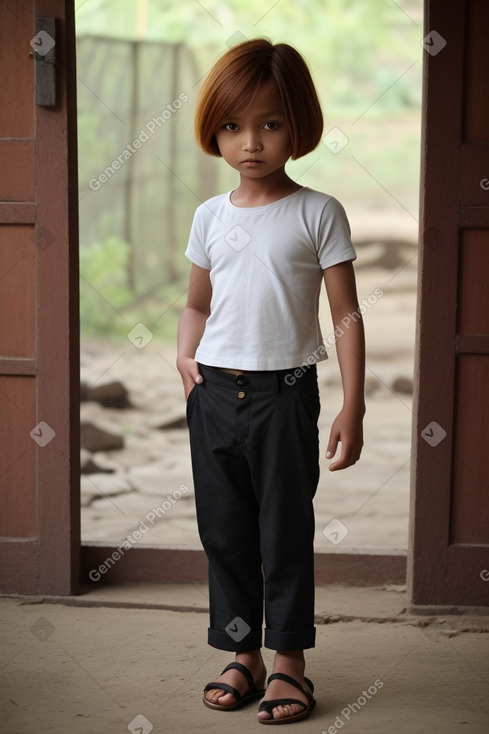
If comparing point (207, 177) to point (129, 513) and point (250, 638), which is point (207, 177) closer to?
point (129, 513)

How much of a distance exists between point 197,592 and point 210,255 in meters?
1.43

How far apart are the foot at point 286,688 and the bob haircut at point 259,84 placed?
124cm

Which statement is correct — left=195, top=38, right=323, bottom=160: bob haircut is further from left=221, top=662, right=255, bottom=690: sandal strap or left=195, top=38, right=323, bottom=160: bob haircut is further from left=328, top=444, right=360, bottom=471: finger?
left=221, top=662, right=255, bottom=690: sandal strap

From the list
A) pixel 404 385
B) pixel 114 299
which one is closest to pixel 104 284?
pixel 114 299

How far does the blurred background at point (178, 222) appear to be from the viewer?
510 cm

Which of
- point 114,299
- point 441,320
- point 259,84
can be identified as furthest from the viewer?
point 114,299

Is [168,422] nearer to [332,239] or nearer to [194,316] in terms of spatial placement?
[194,316]

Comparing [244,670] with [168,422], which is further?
[168,422]

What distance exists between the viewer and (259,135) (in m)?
2.29

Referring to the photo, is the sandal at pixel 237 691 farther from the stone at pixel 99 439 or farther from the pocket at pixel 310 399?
the stone at pixel 99 439

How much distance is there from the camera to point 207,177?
1005cm

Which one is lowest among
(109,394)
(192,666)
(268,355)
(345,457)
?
(192,666)

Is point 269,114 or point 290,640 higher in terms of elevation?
point 269,114

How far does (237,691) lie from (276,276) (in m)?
1.06
